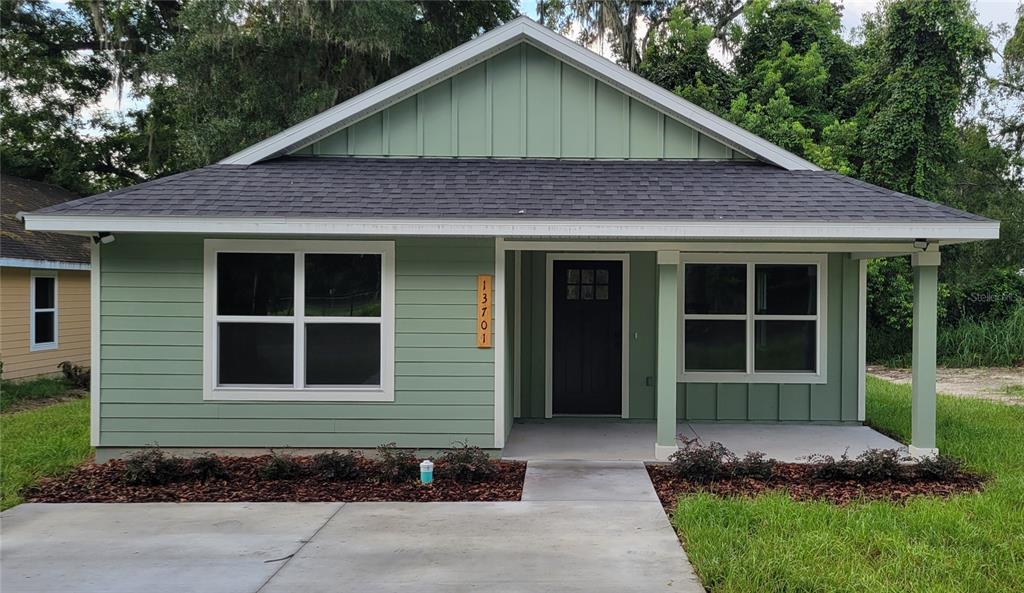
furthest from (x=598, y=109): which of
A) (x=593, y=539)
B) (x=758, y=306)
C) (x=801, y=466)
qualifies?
(x=593, y=539)

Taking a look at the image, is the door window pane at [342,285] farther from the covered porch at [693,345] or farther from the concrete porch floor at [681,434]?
the concrete porch floor at [681,434]

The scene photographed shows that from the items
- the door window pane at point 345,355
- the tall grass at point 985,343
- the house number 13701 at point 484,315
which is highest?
the house number 13701 at point 484,315

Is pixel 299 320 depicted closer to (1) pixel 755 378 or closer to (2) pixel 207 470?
(2) pixel 207 470

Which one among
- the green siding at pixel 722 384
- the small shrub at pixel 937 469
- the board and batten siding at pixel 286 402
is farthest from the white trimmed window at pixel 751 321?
the board and batten siding at pixel 286 402

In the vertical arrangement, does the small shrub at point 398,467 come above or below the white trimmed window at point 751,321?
below

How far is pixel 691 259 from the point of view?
8.84m

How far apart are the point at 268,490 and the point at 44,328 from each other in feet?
33.9

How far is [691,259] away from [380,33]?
920cm

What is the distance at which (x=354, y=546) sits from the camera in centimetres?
483

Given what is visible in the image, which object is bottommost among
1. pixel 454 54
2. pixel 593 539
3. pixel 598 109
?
pixel 593 539

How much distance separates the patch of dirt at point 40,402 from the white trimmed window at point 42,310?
1526 mm

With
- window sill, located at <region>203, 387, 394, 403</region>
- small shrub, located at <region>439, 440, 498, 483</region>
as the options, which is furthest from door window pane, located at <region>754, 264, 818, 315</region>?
window sill, located at <region>203, 387, 394, 403</region>

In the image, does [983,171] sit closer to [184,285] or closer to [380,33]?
[380,33]

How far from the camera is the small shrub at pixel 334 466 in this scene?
646 cm
